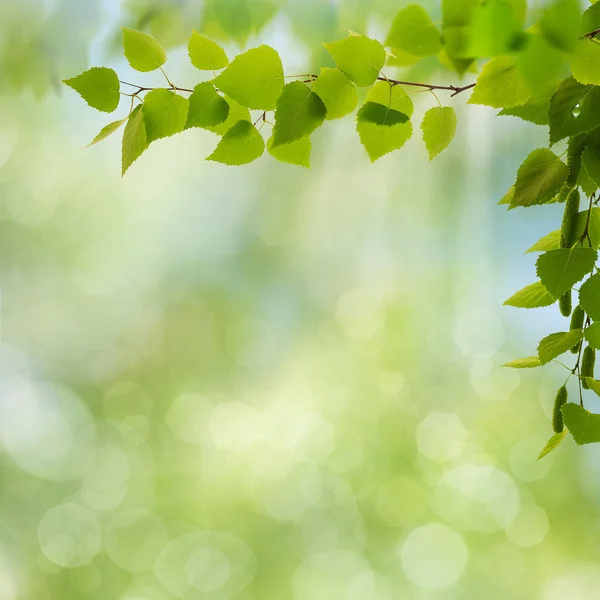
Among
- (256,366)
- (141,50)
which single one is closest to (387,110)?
(141,50)

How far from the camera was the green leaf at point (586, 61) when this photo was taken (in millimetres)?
192

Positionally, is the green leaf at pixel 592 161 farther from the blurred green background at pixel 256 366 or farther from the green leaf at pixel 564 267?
the blurred green background at pixel 256 366

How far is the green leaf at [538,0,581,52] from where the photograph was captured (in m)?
0.17

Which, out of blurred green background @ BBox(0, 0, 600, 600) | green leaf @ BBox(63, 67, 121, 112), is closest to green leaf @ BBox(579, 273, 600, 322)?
green leaf @ BBox(63, 67, 121, 112)

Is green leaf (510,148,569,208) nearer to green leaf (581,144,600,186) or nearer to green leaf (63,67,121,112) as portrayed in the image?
green leaf (581,144,600,186)

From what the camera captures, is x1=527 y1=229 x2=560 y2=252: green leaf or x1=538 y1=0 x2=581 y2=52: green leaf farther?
x1=527 y1=229 x2=560 y2=252: green leaf

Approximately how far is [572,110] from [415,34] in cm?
8

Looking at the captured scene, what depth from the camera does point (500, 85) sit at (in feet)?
0.75

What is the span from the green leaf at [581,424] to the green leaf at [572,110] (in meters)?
0.11

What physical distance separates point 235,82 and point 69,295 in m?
1.09

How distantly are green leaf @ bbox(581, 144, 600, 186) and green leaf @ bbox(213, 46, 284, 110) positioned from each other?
0.40 feet

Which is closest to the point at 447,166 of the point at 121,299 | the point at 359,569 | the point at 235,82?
the point at 121,299

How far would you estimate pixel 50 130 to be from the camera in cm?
126

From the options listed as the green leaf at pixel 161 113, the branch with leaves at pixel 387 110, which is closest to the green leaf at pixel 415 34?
the branch with leaves at pixel 387 110
